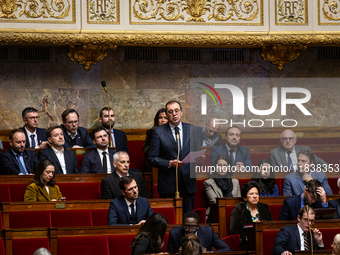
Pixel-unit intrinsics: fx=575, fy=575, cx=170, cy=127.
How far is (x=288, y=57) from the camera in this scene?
502 centimetres

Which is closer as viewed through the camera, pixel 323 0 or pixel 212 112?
pixel 323 0

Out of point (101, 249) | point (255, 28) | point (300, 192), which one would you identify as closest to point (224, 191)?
point (300, 192)

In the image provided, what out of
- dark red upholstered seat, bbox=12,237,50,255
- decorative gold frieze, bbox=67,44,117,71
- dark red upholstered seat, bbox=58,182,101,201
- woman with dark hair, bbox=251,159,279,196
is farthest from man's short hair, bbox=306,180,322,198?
decorative gold frieze, bbox=67,44,117,71

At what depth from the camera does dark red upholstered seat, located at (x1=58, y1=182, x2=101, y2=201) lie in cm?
330

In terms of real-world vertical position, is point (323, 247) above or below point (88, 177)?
below

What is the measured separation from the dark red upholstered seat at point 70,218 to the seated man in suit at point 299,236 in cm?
96

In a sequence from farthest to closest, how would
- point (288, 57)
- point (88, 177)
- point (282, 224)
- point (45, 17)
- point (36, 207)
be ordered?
point (288, 57) → point (45, 17) → point (88, 177) → point (36, 207) → point (282, 224)

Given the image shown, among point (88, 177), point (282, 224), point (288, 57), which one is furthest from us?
point (288, 57)

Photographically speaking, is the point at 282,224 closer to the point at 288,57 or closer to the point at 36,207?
the point at 36,207

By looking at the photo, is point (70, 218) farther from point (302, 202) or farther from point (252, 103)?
point (252, 103)

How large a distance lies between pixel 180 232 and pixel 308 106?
3.03 meters

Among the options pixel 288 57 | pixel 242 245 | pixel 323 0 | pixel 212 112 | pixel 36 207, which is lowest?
pixel 242 245

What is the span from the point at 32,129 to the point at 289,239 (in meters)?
2.07

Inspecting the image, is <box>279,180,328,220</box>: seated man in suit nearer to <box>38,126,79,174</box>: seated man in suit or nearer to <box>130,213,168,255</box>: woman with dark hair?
<box>130,213,168,255</box>: woman with dark hair
